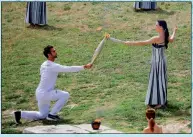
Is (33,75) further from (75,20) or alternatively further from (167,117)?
(75,20)

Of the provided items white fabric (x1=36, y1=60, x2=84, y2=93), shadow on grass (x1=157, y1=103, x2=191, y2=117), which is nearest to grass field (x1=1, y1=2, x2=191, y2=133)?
shadow on grass (x1=157, y1=103, x2=191, y2=117)

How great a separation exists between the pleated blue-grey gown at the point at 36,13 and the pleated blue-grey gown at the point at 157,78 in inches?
305

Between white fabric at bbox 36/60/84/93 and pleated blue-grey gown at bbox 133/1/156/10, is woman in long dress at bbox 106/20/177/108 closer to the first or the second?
white fabric at bbox 36/60/84/93

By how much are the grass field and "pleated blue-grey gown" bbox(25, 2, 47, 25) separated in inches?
11.6

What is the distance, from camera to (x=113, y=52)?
16.4 m

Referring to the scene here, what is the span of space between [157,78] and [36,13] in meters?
7.97

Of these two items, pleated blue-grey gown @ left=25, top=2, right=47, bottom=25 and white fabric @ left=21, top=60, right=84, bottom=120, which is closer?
white fabric @ left=21, top=60, right=84, bottom=120

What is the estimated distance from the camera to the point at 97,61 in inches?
619

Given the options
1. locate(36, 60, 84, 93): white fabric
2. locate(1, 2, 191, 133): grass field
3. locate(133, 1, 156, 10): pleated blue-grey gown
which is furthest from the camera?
locate(133, 1, 156, 10): pleated blue-grey gown

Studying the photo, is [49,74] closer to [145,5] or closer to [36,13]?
[36,13]

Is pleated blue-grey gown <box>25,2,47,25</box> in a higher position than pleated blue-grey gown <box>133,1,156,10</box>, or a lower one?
lower

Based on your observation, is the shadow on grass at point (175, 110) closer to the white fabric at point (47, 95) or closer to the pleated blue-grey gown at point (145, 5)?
the white fabric at point (47, 95)

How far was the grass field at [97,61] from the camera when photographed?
11.9 metres

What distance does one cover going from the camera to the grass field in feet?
39.1
